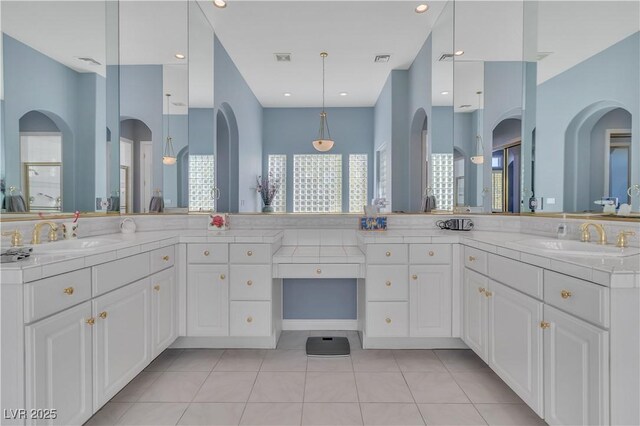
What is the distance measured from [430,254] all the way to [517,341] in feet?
2.72

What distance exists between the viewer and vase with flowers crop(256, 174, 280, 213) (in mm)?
5889

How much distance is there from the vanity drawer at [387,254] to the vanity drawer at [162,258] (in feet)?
4.57

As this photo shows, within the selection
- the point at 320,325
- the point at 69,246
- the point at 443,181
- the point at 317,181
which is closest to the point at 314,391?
the point at 320,325

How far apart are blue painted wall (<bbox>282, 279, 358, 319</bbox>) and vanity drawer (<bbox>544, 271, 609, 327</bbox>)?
1704 mm

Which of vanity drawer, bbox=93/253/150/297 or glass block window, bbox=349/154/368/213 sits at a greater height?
glass block window, bbox=349/154/368/213

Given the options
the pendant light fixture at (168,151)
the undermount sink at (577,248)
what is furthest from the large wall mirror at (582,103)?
the pendant light fixture at (168,151)

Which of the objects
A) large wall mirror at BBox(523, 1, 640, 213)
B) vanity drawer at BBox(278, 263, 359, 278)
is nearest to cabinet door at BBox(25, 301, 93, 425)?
vanity drawer at BBox(278, 263, 359, 278)

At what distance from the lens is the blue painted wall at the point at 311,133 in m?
6.24

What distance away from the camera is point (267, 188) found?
20.1 feet

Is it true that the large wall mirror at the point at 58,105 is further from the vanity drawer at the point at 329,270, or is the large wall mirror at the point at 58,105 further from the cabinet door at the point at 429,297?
the cabinet door at the point at 429,297

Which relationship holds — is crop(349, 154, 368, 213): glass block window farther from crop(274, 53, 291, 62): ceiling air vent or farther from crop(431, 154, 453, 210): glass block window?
A: crop(431, 154, 453, 210): glass block window

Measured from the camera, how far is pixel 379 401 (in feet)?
6.18

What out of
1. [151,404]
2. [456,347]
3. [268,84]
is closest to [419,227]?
[456,347]

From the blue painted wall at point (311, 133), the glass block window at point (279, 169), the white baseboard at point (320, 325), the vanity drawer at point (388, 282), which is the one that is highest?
the blue painted wall at point (311, 133)
